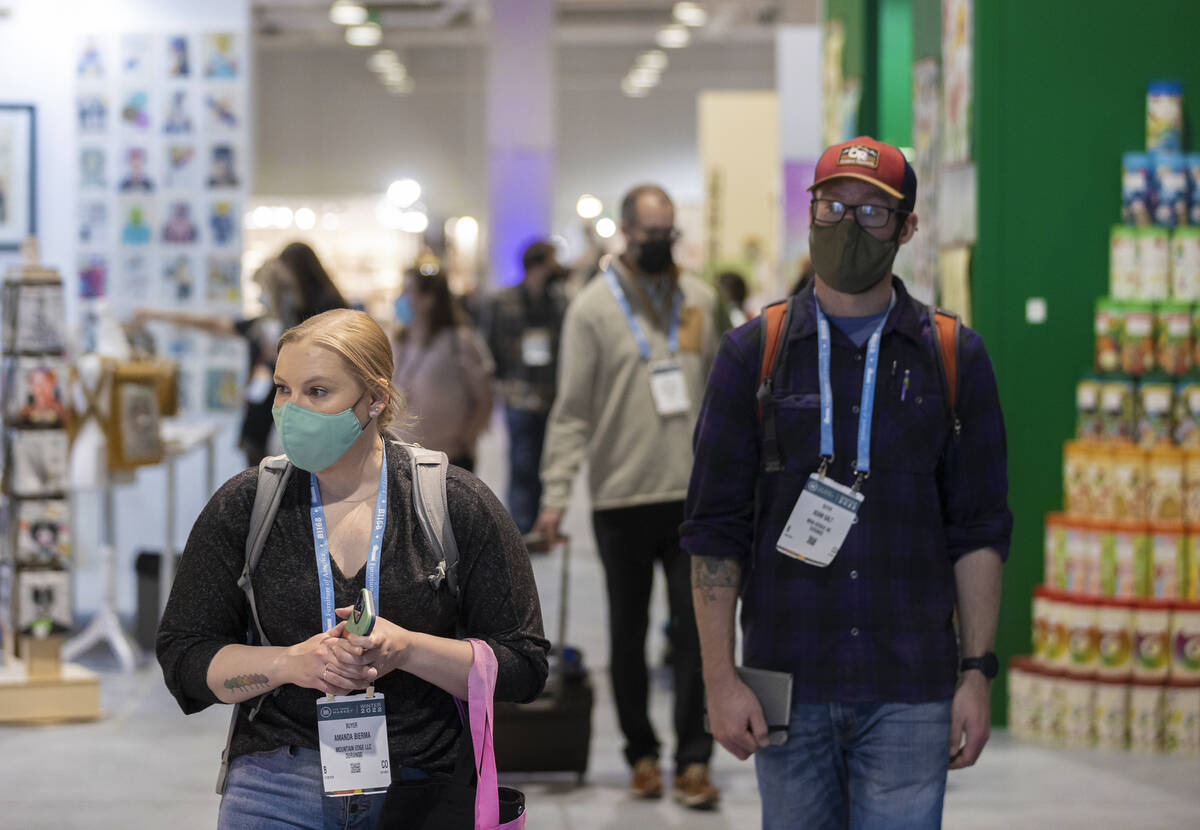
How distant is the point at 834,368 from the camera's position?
2.39 m

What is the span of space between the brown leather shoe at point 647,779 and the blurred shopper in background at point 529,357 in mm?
4306

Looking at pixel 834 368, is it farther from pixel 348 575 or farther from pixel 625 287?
pixel 625 287

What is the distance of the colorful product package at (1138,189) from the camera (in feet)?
17.1

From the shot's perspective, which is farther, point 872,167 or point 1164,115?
point 1164,115

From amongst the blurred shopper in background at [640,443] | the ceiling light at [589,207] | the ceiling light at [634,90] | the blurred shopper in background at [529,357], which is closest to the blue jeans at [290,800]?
the blurred shopper in background at [640,443]

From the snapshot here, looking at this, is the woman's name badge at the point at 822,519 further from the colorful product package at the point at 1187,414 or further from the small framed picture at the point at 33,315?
the small framed picture at the point at 33,315

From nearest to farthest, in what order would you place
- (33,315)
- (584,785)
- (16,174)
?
(584,785) → (33,315) → (16,174)

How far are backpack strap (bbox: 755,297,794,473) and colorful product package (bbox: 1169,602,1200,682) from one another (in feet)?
10.3

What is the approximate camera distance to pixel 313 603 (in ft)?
6.91

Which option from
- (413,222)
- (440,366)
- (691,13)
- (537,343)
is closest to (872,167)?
(440,366)

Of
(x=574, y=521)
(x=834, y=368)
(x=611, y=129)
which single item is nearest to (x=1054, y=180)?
(x=834, y=368)

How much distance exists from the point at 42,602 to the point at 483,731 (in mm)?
3800

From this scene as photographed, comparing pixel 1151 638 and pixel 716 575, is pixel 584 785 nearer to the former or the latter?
pixel 1151 638

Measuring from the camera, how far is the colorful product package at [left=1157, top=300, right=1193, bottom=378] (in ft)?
16.6
